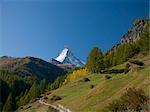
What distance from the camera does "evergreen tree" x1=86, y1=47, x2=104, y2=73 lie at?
117500 millimetres

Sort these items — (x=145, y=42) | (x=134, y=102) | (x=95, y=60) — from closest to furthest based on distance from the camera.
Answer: (x=134, y=102) → (x=145, y=42) → (x=95, y=60)

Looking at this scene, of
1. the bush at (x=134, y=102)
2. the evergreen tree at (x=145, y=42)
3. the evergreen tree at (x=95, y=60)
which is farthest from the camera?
the evergreen tree at (x=95, y=60)

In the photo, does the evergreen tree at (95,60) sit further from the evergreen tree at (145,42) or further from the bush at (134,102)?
the bush at (134,102)

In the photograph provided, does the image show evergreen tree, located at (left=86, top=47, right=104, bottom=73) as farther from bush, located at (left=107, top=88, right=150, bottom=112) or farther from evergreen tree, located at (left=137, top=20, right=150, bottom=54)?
bush, located at (left=107, top=88, right=150, bottom=112)

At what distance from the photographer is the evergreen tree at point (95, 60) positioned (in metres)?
118

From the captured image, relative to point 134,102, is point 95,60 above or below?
above

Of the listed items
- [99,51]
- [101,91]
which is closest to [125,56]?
[99,51]

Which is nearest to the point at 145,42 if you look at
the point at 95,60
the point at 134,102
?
the point at 95,60

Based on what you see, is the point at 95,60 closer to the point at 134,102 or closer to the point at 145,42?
the point at 145,42

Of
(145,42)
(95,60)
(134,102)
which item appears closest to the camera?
(134,102)

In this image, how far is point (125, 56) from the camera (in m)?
126

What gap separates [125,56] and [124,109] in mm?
98995

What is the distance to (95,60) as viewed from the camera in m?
120

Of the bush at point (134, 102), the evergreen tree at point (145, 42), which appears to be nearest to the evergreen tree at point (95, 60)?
the evergreen tree at point (145, 42)
